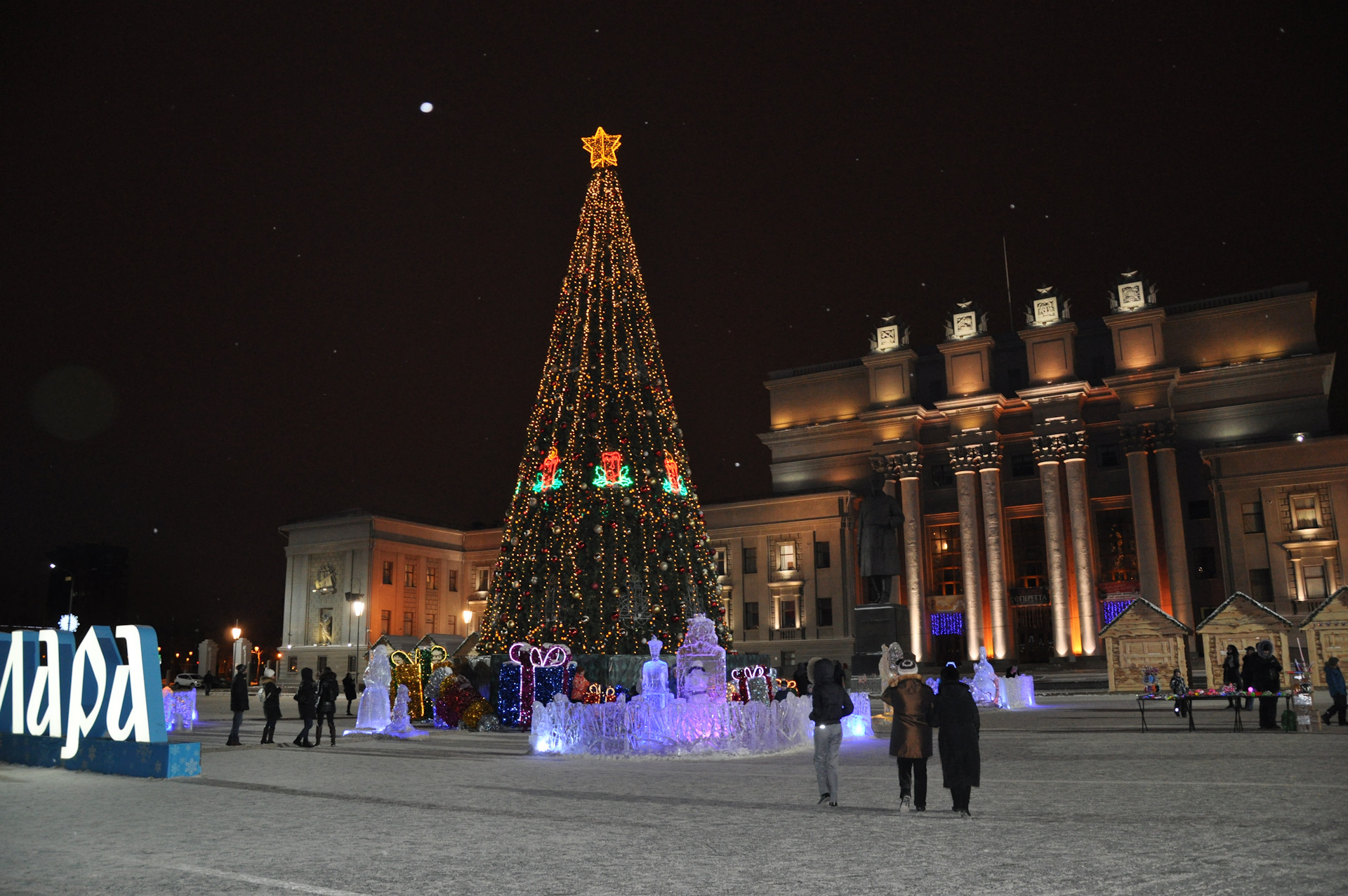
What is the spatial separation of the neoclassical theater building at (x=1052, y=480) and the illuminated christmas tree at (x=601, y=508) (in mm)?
24212

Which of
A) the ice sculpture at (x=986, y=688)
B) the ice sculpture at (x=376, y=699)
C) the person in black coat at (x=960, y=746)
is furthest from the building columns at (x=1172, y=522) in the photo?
the person in black coat at (x=960, y=746)

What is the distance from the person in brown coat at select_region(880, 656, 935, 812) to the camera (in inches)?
388

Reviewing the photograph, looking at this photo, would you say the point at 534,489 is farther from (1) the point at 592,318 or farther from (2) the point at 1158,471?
(2) the point at 1158,471

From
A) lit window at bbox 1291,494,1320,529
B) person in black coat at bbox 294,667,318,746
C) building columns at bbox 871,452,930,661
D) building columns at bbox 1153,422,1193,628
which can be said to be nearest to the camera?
person in black coat at bbox 294,667,318,746

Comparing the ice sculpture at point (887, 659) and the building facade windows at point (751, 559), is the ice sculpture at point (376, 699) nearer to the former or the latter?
the ice sculpture at point (887, 659)

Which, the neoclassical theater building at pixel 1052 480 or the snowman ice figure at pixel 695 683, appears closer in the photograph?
the snowman ice figure at pixel 695 683

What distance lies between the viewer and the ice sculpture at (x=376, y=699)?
22859 mm

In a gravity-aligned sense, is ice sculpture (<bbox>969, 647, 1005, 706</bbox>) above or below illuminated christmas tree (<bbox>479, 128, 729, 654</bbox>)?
below

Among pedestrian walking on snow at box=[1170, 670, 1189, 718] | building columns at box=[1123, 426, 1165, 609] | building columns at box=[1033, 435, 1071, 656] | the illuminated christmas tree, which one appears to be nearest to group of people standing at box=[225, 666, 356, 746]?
the illuminated christmas tree

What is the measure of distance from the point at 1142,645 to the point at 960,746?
102 ft

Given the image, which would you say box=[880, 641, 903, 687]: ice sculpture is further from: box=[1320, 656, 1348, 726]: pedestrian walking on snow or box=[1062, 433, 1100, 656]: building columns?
box=[1062, 433, 1100, 656]: building columns

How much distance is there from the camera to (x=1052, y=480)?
177 ft

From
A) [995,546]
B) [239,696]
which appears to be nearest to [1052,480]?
[995,546]

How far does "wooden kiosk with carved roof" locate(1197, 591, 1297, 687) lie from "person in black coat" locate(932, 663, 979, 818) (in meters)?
25.8
